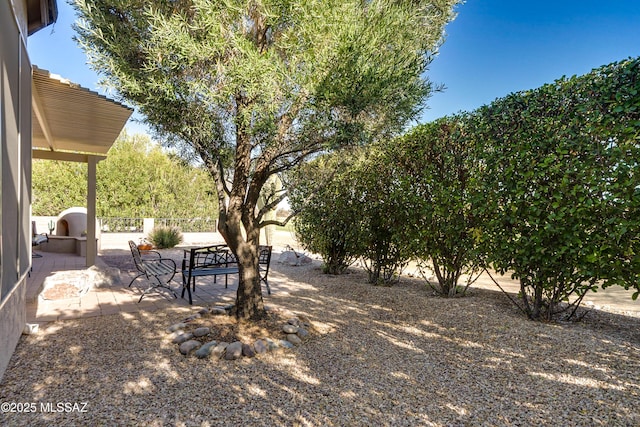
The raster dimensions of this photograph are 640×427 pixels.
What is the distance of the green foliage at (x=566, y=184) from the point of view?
143 inches

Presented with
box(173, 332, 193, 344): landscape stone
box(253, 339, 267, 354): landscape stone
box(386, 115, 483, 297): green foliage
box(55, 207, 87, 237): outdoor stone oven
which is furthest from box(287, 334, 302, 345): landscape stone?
box(55, 207, 87, 237): outdoor stone oven

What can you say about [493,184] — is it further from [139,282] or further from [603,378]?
[139,282]

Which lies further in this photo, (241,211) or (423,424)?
(241,211)

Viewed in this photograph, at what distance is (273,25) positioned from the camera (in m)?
3.71

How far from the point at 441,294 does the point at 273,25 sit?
16.7ft

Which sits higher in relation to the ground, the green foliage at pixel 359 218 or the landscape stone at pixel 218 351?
the green foliage at pixel 359 218

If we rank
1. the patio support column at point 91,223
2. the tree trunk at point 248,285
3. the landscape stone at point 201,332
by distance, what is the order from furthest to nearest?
the patio support column at point 91,223
the tree trunk at point 248,285
the landscape stone at point 201,332

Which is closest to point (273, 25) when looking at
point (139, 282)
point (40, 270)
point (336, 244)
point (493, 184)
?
point (493, 184)

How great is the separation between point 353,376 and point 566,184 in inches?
132

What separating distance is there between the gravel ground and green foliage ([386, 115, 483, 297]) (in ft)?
3.87

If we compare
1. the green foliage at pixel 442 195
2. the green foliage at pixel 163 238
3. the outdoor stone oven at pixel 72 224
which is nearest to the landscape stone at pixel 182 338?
the green foliage at pixel 442 195

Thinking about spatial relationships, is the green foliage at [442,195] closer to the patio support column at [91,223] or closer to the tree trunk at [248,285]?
the tree trunk at [248,285]

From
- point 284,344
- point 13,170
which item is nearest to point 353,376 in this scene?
point 284,344

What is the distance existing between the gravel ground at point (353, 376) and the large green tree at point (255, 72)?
132cm
